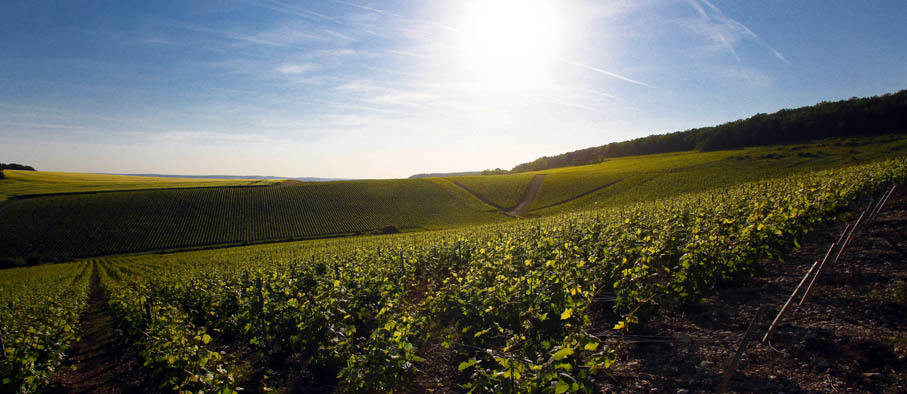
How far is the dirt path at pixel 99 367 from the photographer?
962 centimetres

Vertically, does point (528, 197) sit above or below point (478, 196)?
below

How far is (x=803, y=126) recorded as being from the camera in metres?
82.1

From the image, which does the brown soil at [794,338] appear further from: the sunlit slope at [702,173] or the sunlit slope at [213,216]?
the sunlit slope at [213,216]

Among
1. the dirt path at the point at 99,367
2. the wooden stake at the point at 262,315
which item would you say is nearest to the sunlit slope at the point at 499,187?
the dirt path at the point at 99,367

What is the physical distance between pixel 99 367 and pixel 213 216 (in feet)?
206

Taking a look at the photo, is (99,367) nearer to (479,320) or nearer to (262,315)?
(262,315)

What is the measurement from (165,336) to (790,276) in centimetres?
1387

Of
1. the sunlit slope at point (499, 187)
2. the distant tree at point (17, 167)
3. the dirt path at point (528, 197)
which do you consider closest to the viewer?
the dirt path at point (528, 197)

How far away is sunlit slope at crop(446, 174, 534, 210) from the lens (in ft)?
233

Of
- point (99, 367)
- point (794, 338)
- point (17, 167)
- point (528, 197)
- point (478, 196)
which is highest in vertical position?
point (17, 167)

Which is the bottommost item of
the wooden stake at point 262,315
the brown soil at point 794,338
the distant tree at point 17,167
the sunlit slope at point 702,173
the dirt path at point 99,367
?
the dirt path at point 99,367

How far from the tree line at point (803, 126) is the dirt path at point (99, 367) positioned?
374ft

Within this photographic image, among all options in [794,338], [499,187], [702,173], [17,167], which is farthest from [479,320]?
[17,167]

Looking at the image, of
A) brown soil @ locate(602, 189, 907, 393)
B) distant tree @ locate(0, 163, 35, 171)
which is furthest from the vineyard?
distant tree @ locate(0, 163, 35, 171)
